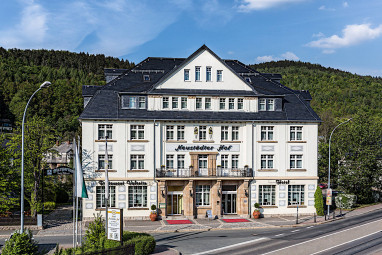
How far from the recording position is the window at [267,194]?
129 ft

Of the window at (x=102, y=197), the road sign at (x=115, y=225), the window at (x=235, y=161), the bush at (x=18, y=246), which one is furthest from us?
the window at (x=235, y=161)

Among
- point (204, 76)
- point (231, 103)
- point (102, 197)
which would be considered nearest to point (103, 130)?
Answer: point (102, 197)

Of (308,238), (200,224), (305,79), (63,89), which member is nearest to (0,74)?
(63,89)

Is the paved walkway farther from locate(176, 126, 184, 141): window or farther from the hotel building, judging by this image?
locate(176, 126, 184, 141): window

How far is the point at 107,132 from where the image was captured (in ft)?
123

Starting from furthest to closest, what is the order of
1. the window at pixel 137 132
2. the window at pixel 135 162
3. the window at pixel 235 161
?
the window at pixel 235 161, the window at pixel 137 132, the window at pixel 135 162

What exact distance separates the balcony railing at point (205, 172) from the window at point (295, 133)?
19.6 feet

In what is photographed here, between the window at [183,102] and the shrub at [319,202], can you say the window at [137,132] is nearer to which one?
the window at [183,102]

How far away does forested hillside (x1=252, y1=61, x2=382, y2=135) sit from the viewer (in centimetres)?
10271

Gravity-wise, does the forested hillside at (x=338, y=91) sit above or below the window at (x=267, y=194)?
above

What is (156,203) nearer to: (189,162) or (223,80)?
(189,162)

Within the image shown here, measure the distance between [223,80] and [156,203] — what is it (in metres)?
14.4

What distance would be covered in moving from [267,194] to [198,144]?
888cm

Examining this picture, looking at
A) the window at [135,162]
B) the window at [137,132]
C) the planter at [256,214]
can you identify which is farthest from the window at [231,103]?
the planter at [256,214]
